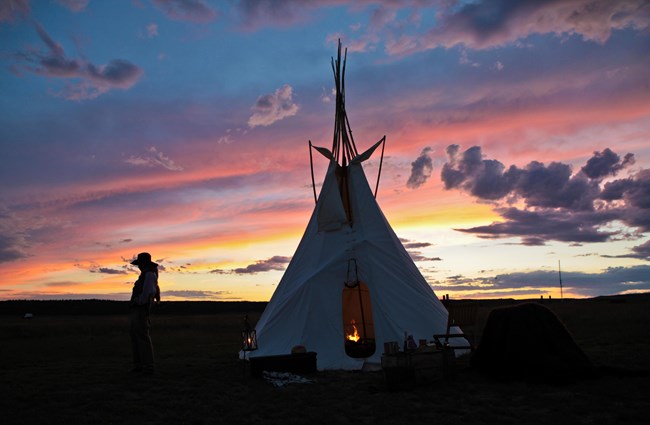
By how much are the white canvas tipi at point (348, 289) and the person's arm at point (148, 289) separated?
2368 mm

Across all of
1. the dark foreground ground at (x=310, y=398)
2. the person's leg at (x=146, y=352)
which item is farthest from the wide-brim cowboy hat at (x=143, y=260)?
the dark foreground ground at (x=310, y=398)

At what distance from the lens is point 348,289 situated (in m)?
11.1

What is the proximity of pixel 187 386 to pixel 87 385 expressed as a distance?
62.8 inches

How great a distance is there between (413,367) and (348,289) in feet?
11.4

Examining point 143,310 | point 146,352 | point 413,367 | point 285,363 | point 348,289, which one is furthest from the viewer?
point 348,289

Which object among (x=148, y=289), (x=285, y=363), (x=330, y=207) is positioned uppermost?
(x=330, y=207)

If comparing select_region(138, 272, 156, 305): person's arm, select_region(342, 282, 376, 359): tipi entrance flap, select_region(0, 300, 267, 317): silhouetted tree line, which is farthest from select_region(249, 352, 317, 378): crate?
select_region(0, 300, 267, 317): silhouetted tree line

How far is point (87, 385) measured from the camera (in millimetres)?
8656

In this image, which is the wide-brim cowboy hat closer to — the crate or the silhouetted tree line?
the crate

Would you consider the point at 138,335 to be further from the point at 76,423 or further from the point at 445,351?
the point at 445,351

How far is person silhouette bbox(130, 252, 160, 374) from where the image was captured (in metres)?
9.62

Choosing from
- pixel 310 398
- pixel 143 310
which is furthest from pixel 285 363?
pixel 143 310

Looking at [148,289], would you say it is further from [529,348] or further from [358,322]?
[529,348]

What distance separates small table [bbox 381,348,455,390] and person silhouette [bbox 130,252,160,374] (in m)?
4.22
